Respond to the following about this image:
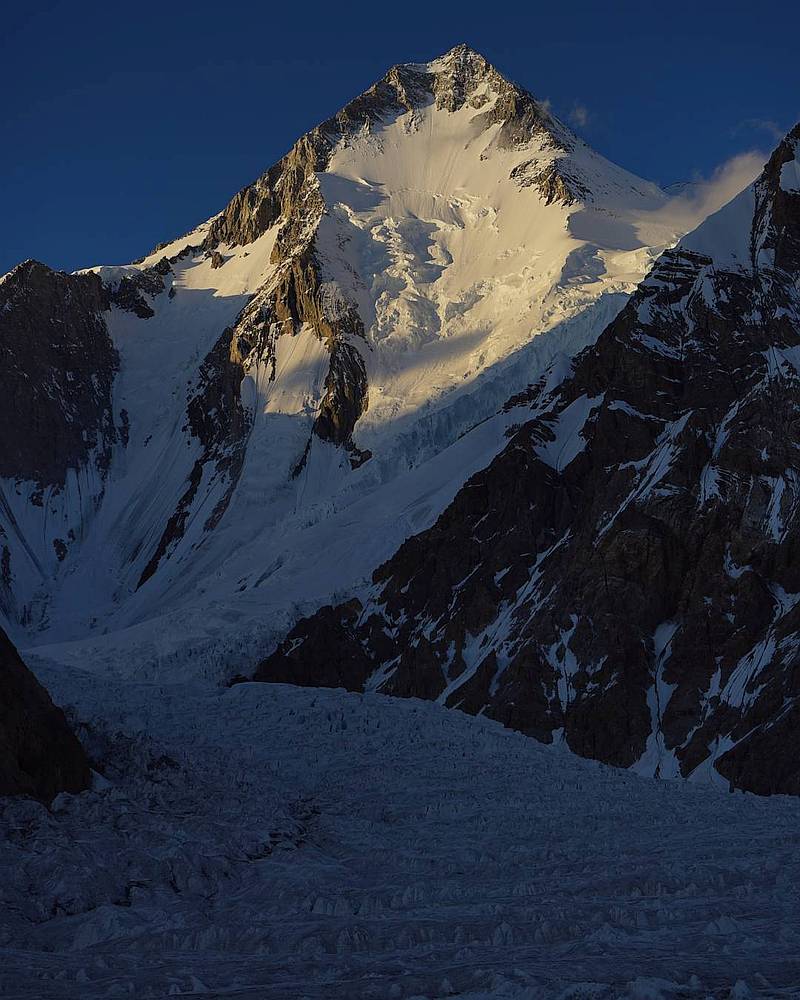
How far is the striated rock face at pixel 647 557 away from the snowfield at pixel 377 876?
Result: 2894 cm

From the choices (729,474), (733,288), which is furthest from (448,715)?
(733,288)

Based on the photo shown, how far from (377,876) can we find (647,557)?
5688 centimetres

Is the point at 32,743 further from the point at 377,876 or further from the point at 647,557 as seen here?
the point at 647,557

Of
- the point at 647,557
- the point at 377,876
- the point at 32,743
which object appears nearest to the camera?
the point at 377,876

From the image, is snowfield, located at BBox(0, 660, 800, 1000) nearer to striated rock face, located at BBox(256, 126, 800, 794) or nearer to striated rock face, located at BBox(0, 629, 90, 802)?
striated rock face, located at BBox(0, 629, 90, 802)

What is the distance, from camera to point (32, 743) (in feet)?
83.3

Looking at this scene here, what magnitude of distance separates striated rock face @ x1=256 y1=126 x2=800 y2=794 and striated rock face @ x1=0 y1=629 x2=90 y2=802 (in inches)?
1547

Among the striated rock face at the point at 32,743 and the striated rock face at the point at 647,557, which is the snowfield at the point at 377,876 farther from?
the striated rock face at the point at 647,557

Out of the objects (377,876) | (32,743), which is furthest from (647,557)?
(32,743)

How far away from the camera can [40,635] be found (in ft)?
590

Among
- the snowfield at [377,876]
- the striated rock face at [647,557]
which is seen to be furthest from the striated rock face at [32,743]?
the striated rock face at [647,557]

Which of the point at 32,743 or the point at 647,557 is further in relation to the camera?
the point at 647,557

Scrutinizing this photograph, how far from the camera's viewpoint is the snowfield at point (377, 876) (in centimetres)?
1582

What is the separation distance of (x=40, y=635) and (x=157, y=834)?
533 feet
